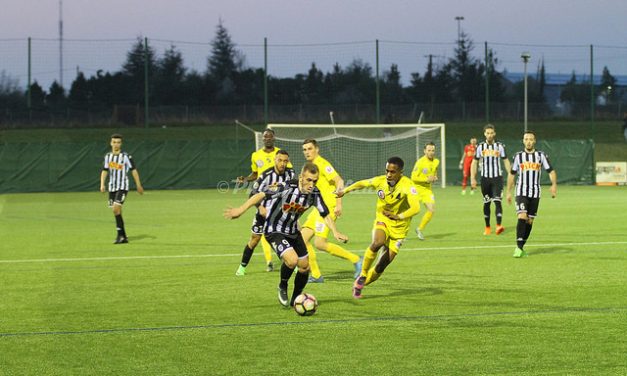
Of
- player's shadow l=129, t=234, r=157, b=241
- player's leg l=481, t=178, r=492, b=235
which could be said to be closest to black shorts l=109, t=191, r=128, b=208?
player's shadow l=129, t=234, r=157, b=241

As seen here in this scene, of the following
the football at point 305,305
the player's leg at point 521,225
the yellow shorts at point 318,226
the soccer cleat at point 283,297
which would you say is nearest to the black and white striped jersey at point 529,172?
the player's leg at point 521,225

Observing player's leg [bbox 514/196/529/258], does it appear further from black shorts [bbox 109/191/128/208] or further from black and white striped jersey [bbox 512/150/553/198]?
black shorts [bbox 109/191/128/208]

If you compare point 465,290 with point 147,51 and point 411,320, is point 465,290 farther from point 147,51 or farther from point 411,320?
point 147,51

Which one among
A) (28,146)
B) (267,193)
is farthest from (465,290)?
(28,146)

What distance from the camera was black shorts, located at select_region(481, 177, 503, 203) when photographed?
2184 centimetres

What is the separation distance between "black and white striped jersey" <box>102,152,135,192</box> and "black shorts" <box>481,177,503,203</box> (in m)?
7.48

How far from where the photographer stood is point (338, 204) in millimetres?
13352

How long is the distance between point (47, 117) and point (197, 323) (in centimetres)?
4695

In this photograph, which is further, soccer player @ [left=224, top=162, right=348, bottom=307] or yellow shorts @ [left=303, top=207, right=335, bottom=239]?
yellow shorts @ [left=303, top=207, right=335, bottom=239]

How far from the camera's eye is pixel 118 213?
20359 millimetres

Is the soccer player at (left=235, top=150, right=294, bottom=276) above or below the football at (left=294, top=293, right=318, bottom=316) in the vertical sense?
above

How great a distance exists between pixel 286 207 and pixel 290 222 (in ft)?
0.59

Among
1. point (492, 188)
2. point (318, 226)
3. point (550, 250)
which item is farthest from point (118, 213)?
point (550, 250)

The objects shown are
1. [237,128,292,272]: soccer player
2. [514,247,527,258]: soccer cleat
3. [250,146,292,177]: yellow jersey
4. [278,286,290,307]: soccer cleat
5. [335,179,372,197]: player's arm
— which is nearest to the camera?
[278,286,290,307]: soccer cleat
